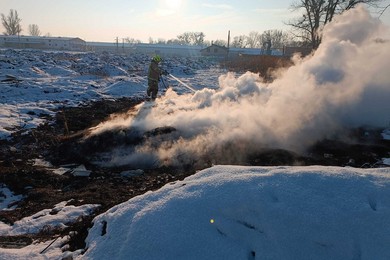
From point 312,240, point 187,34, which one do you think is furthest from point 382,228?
point 187,34

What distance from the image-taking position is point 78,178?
21.3 feet

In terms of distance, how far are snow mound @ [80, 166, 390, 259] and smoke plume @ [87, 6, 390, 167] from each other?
351 cm

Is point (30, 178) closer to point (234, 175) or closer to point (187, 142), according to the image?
point (187, 142)

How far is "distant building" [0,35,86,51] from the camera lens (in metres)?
75.6

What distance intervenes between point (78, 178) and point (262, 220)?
4.58 m

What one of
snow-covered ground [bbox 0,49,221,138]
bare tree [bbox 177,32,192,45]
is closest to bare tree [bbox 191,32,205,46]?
bare tree [bbox 177,32,192,45]

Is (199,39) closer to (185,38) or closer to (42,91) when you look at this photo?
(185,38)

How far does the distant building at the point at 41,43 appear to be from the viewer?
7562 centimetres

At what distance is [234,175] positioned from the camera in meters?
3.72

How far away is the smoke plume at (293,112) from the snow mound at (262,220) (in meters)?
3.51

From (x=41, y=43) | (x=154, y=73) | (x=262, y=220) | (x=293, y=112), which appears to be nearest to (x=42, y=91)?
(x=154, y=73)

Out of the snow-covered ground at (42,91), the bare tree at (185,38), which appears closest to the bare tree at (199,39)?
the bare tree at (185,38)

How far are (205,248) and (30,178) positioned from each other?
478 cm

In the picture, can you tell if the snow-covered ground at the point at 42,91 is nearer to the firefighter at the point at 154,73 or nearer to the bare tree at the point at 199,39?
the firefighter at the point at 154,73
